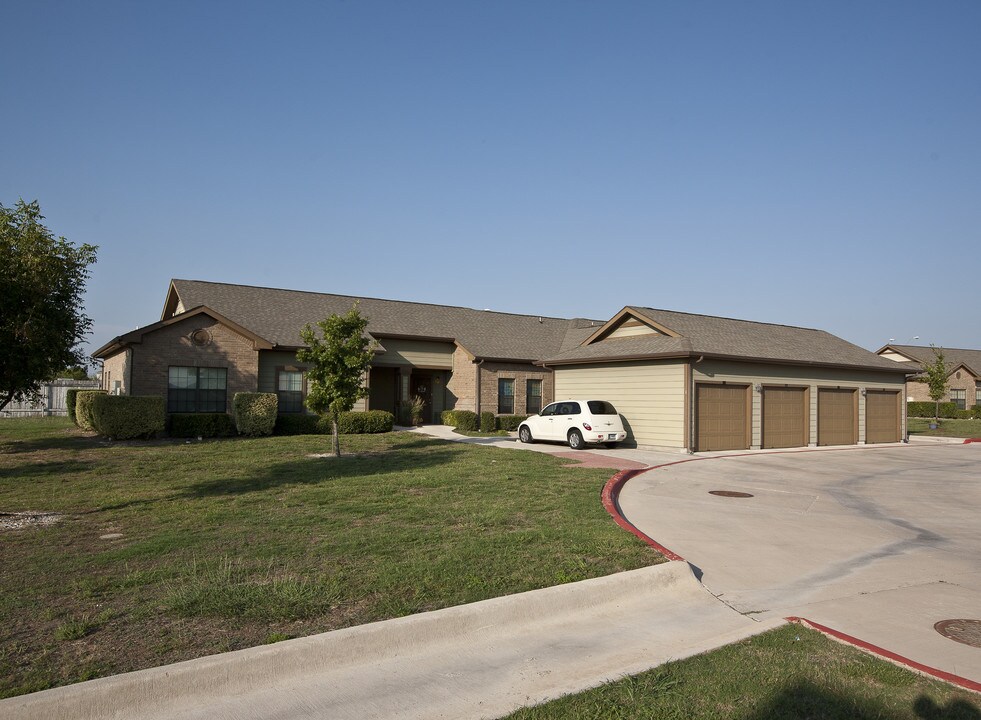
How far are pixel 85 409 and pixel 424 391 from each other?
14.3m

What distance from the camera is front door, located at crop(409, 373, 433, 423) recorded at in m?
32.5

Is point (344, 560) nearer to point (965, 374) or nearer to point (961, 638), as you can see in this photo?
point (961, 638)

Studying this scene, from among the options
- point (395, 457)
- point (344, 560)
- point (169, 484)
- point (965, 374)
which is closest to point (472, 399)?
point (395, 457)

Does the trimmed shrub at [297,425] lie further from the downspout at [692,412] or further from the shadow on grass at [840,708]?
the shadow on grass at [840,708]

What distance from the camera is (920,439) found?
102ft

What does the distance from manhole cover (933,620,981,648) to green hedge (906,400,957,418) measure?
56.2 metres

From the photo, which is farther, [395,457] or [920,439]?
[920,439]

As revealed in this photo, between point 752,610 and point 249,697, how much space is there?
438 cm

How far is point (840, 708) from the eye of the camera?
14.0 ft

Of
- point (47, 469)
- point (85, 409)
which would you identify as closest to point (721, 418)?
point (47, 469)

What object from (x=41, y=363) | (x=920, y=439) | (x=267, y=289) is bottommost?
(x=920, y=439)

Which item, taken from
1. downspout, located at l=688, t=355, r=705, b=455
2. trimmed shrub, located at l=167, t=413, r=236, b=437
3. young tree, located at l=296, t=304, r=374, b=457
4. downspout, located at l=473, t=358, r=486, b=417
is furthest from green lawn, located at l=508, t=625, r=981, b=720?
downspout, located at l=473, t=358, r=486, b=417

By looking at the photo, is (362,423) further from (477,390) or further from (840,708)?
(840,708)

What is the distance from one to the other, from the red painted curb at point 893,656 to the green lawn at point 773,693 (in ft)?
0.34
